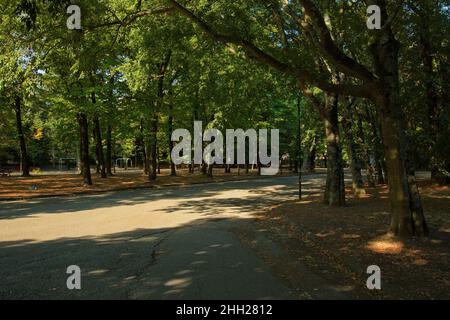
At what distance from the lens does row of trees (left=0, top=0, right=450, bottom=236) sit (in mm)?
8836

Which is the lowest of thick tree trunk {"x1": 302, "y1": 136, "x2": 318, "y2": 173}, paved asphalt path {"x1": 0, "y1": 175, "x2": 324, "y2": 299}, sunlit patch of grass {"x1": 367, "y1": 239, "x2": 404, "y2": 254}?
paved asphalt path {"x1": 0, "y1": 175, "x2": 324, "y2": 299}

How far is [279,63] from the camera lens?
9305mm

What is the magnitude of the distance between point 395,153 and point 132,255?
5.74 m

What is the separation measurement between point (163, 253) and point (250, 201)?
36.2 ft

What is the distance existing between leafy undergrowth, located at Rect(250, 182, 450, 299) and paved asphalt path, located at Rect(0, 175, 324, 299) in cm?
102

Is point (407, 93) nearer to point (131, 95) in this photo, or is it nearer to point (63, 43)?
point (63, 43)

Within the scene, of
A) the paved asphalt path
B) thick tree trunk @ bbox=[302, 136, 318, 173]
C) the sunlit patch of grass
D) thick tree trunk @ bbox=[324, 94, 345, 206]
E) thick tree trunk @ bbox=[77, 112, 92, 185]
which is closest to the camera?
the paved asphalt path

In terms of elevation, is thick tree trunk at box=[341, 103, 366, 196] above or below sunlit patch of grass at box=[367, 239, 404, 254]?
above

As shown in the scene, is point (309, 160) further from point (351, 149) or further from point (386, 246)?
point (386, 246)

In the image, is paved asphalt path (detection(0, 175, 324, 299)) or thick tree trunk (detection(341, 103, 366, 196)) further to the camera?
thick tree trunk (detection(341, 103, 366, 196))

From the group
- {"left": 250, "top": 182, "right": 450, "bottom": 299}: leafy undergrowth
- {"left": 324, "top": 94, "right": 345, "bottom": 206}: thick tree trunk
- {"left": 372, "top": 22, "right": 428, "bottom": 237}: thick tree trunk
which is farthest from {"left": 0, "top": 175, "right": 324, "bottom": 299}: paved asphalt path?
{"left": 372, "top": 22, "right": 428, "bottom": 237}: thick tree trunk

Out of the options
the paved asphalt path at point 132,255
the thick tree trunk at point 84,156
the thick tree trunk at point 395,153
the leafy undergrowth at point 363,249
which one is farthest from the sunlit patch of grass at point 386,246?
the thick tree trunk at point 84,156

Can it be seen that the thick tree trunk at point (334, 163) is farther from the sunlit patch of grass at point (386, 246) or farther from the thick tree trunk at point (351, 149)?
the sunlit patch of grass at point (386, 246)

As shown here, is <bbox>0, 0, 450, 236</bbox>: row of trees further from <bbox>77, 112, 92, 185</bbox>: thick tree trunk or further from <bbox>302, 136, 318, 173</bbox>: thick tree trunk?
<bbox>302, 136, 318, 173</bbox>: thick tree trunk
